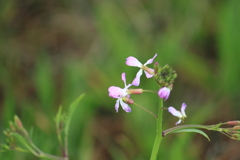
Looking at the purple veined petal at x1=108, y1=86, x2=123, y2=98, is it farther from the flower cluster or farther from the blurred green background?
the blurred green background

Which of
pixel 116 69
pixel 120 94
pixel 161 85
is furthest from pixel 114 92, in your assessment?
pixel 116 69

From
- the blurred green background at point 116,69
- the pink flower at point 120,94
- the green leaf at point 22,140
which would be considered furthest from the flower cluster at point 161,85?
the blurred green background at point 116,69

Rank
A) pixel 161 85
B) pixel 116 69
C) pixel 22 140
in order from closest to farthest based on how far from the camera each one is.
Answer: pixel 161 85 → pixel 22 140 → pixel 116 69

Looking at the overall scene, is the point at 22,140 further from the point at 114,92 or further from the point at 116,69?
the point at 116,69

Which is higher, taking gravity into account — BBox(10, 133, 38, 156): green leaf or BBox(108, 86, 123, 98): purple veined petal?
BBox(108, 86, 123, 98): purple veined petal

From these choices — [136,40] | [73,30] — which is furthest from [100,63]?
[73,30]

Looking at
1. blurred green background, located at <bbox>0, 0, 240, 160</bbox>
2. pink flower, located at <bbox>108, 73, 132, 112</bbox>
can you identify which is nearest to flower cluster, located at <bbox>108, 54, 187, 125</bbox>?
pink flower, located at <bbox>108, 73, 132, 112</bbox>

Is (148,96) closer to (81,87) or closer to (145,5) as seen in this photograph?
(81,87)

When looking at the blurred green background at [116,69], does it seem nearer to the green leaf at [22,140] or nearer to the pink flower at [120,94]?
the green leaf at [22,140]

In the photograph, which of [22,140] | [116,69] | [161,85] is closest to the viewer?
[161,85]
